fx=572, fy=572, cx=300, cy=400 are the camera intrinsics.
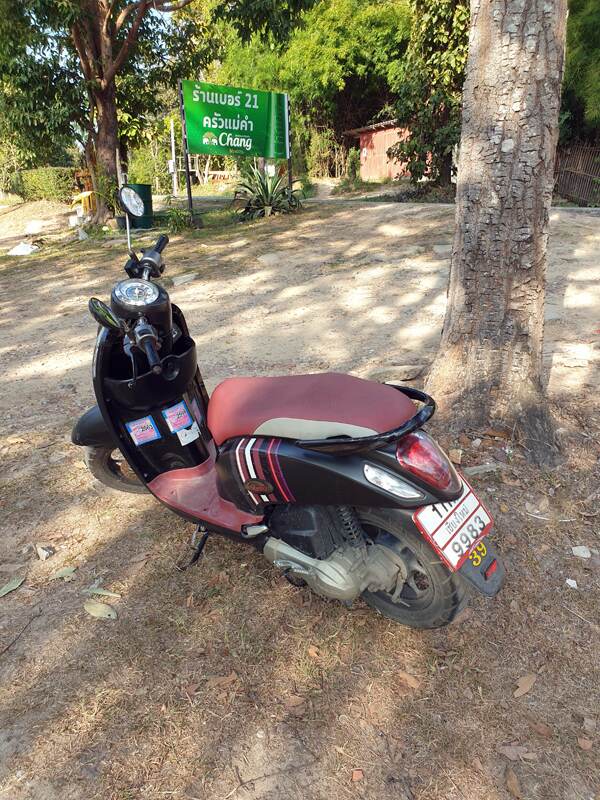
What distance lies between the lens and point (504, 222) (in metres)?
2.83

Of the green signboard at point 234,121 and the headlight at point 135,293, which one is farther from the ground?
the green signboard at point 234,121

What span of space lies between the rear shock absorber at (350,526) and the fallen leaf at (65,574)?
1326mm

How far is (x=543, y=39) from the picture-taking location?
8.57 ft

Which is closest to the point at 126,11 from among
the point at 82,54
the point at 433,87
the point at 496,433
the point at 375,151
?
the point at 82,54

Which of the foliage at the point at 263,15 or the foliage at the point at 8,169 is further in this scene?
the foliage at the point at 8,169

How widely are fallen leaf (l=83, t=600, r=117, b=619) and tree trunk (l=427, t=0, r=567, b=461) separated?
1.99m

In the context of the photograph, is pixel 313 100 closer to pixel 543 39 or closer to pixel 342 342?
pixel 342 342

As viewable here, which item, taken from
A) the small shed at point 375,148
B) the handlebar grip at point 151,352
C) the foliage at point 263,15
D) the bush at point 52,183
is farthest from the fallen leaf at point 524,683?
the bush at point 52,183

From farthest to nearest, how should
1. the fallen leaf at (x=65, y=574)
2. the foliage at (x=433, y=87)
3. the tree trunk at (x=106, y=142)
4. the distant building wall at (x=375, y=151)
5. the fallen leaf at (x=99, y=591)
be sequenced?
the distant building wall at (x=375, y=151) < the foliage at (x=433, y=87) < the tree trunk at (x=106, y=142) < the fallen leaf at (x=65, y=574) < the fallen leaf at (x=99, y=591)

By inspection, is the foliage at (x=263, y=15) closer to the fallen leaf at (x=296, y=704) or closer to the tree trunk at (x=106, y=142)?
the tree trunk at (x=106, y=142)

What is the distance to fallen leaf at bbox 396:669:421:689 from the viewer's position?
198 cm

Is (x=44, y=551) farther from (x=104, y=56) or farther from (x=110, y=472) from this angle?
(x=104, y=56)

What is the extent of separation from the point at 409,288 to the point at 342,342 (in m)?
1.81

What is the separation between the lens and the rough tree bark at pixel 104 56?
11.1m
